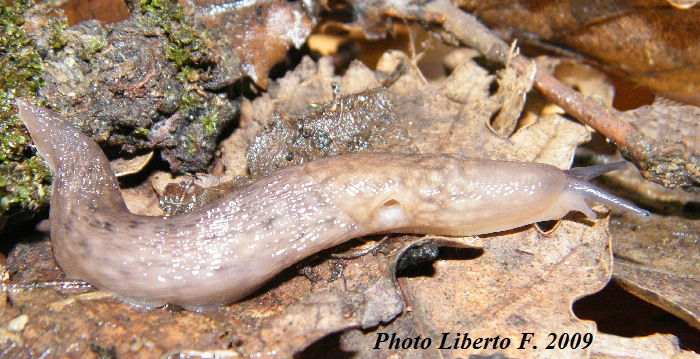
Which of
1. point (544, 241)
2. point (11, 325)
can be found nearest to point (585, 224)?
point (544, 241)

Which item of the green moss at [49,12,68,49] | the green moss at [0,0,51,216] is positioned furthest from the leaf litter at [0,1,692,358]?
the green moss at [49,12,68,49]

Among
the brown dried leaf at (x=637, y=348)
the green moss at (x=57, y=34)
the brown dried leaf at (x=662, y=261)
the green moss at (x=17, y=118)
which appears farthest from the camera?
the green moss at (x=57, y=34)

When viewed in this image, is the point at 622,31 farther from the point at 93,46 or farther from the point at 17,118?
the point at 17,118

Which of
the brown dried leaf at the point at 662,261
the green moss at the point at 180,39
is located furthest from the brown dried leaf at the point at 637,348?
the green moss at the point at 180,39

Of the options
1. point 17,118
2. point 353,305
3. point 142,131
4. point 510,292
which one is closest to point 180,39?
point 142,131

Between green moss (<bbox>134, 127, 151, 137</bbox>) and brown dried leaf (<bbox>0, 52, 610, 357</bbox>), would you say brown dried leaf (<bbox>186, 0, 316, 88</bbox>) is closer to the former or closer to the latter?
green moss (<bbox>134, 127, 151, 137</bbox>)

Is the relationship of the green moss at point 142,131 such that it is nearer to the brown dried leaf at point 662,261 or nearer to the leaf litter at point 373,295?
the leaf litter at point 373,295
